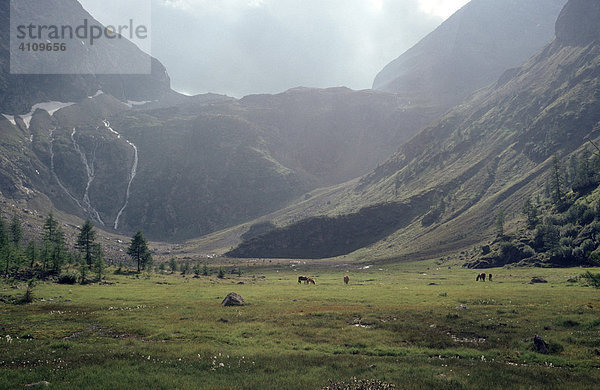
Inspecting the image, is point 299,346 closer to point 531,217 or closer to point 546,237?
point 546,237

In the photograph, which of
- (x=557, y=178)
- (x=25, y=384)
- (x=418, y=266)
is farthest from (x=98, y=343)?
(x=557, y=178)

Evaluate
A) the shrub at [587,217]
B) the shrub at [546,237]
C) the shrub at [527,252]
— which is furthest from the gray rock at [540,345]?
the shrub at [587,217]

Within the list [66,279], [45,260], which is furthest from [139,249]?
[66,279]

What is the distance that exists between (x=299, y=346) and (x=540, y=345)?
16.1 meters

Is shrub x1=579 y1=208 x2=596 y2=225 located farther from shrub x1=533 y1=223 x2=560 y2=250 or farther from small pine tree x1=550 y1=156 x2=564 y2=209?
small pine tree x1=550 y1=156 x2=564 y2=209

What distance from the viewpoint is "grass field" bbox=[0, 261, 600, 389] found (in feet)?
55.8

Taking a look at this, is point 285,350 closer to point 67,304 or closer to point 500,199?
point 67,304

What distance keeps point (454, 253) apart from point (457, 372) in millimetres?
148814

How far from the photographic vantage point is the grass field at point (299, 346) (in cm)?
1702

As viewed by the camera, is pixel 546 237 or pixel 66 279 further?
pixel 546 237

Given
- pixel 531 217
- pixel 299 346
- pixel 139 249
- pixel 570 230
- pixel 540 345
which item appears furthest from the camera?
pixel 531 217

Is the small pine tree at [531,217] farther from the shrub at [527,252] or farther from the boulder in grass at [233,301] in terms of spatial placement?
the boulder in grass at [233,301]

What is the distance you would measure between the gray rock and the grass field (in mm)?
477

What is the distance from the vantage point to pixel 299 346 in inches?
928
